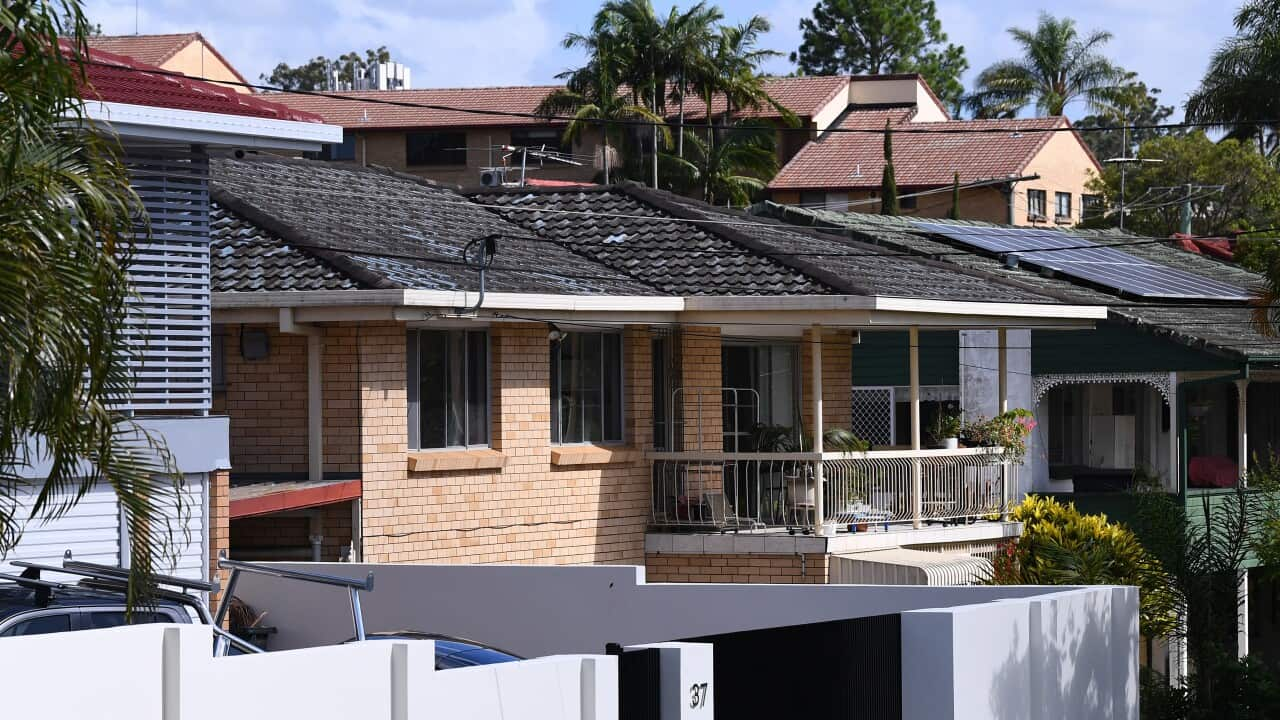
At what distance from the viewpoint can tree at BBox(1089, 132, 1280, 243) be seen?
176ft

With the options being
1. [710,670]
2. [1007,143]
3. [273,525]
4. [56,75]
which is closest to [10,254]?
[56,75]

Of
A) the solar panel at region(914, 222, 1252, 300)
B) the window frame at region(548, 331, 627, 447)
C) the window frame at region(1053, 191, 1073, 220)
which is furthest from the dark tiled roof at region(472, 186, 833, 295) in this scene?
the window frame at region(1053, 191, 1073, 220)

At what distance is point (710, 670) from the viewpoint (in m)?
11.5

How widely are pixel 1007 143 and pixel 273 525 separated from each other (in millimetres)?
42876

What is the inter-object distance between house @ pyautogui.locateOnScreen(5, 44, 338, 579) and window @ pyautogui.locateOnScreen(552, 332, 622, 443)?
242 inches

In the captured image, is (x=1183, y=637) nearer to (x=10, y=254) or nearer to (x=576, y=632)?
(x=576, y=632)

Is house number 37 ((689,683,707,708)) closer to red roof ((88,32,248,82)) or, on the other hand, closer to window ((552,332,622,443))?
window ((552,332,622,443))

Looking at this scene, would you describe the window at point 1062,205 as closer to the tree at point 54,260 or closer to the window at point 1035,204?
the window at point 1035,204

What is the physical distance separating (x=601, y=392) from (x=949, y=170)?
37021 millimetres

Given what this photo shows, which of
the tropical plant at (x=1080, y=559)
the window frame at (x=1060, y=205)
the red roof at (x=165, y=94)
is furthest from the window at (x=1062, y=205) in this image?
the red roof at (x=165, y=94)

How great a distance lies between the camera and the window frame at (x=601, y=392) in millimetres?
20781

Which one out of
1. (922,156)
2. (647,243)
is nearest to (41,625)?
(647,243)

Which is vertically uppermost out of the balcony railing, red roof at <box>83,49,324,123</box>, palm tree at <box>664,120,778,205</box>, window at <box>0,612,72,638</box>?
palm tree at <box>664,120,778,205</box>

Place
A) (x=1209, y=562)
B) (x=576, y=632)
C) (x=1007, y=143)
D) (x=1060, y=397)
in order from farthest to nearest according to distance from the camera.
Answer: (x=1007, y=143) < (x=1060, y=397) < (x=1209, y=562) < (x=576, y=632)
